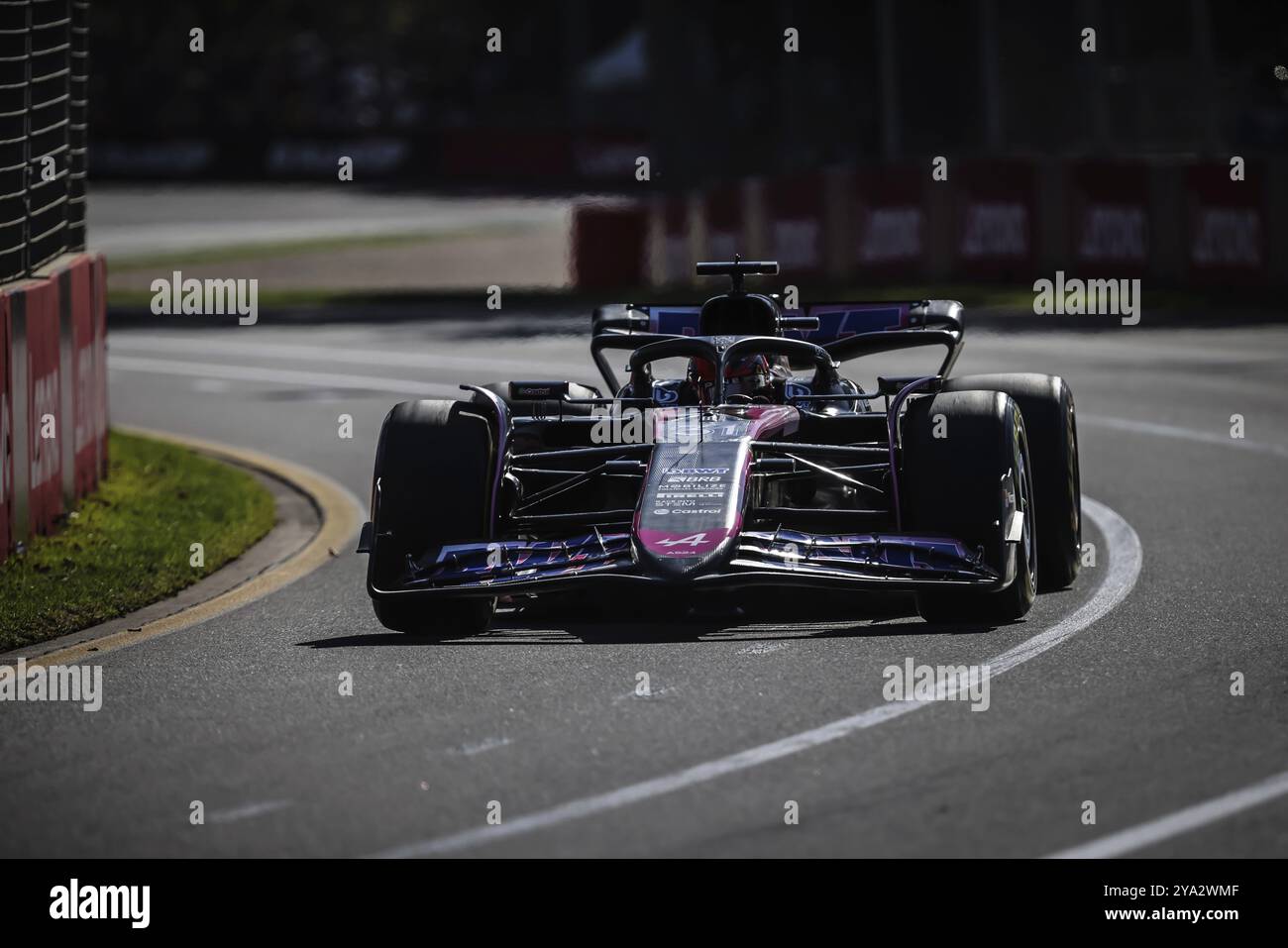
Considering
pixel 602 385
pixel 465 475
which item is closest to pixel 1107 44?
pixel 602 385

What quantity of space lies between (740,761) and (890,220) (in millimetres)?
22535

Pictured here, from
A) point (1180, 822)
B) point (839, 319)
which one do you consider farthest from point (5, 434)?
point (1180, 822)

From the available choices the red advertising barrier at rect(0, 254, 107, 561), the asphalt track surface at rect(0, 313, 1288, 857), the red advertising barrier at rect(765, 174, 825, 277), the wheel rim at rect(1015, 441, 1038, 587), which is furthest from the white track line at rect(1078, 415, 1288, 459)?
the red advertising barrier at rect(765, 174, 825, 277)

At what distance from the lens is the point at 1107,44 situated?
30969 millimetres

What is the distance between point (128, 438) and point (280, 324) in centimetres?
1216

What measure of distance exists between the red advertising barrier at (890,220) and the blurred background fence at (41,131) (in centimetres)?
1590

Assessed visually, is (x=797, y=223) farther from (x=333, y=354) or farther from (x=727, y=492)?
(x=727, y=492)

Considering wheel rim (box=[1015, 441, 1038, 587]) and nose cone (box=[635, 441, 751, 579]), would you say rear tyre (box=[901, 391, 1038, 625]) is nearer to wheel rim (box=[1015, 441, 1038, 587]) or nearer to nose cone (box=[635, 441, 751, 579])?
wheel rim (box=[1015, 441, 1038, 587])

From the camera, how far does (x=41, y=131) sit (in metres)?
12.5

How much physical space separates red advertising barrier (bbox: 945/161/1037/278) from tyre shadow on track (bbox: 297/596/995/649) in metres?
18.4

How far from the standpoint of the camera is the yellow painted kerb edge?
917 centimetres

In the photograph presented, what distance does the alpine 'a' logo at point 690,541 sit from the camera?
332 inches
